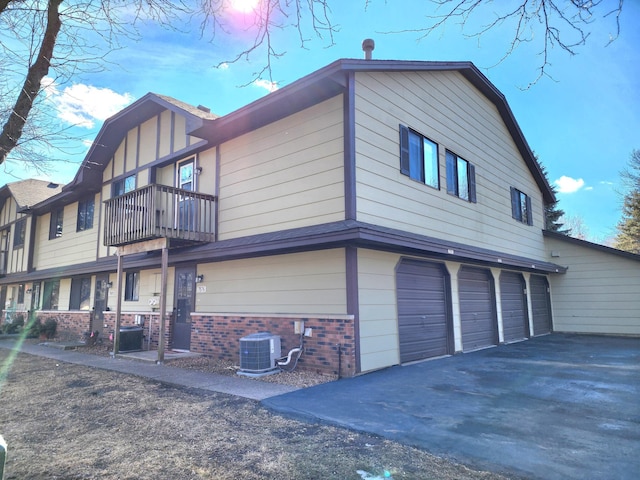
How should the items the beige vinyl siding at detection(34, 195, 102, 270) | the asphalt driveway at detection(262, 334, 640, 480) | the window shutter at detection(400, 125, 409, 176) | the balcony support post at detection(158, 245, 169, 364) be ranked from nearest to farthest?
1. the asphalt driveway at detection(262, 334, 640, 480)
2. the window shutter at detection(400, 125, 409, 176)
3. the balcony support post at detection(158, 245, 169, 364)
4. the beige vinyl siding at detection(34, 195, 102, 270)

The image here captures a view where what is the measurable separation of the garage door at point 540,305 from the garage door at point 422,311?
676cm

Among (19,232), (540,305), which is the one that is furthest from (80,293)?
(540,305)

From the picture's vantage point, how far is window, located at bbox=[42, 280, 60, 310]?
17.7 meters

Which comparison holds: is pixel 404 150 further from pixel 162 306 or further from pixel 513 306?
pixel 513 306

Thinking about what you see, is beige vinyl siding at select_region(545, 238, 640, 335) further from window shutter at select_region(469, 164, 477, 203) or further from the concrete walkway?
the concrete walkway

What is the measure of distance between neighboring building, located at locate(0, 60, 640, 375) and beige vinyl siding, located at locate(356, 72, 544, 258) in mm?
47

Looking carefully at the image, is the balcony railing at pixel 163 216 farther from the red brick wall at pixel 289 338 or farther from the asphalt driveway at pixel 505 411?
the asphalt driveway at pixel 505 411

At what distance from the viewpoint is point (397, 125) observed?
926 cm

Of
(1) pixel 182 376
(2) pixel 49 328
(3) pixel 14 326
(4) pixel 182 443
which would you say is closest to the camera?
(4) pixel 182 443

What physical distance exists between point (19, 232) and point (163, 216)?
14855 millimetres

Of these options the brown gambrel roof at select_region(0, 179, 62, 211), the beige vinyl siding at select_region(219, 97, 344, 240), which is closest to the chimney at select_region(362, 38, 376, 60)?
the beige vinyl siding at select_region(219, 97, 344, 240)

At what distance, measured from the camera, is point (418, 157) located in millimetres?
9953

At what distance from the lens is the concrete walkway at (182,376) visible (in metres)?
6.57

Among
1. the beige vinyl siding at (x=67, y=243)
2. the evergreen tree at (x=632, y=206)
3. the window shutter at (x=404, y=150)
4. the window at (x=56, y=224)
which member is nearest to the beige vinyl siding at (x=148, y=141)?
the beige vinyl siding at (x=67, y=243)
